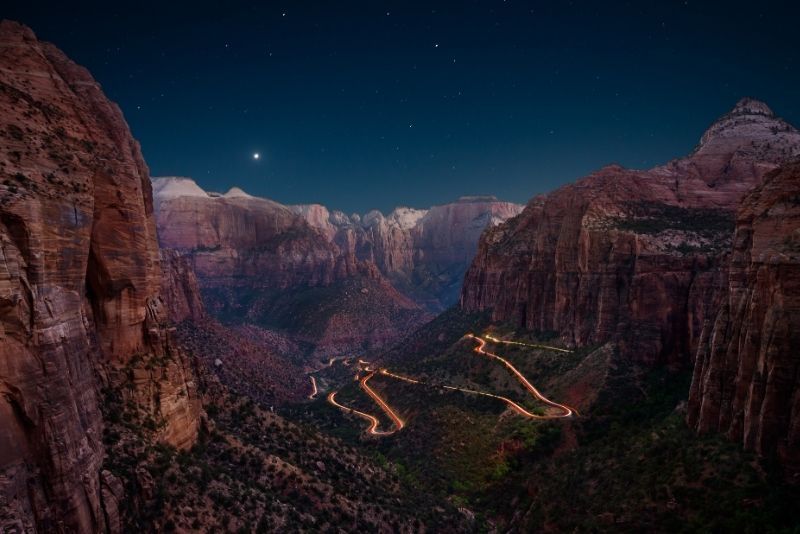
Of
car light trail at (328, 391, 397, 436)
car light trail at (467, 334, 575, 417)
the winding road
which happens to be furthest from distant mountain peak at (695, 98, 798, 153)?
car light trail at (328, 391, 397, 436)

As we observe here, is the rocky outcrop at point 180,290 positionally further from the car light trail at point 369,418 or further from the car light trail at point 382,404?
the car light trail at point 382,404

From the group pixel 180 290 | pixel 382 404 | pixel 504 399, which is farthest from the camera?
pixel 180 290

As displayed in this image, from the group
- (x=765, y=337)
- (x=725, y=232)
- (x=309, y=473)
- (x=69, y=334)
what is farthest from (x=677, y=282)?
(x=69, y=334)

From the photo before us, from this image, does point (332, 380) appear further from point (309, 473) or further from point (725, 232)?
point (725, 232)

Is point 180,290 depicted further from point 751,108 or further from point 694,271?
point 751,108

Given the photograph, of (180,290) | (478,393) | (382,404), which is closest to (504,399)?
(478,393)

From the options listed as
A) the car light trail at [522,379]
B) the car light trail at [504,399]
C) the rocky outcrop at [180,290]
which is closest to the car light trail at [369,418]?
the car light trail at [504,399]

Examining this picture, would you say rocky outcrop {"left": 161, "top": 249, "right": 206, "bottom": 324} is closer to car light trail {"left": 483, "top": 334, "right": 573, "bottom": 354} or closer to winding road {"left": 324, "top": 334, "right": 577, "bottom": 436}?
winding road {"left": 324, "top": 334, "right": 577, "bottom": 436}
